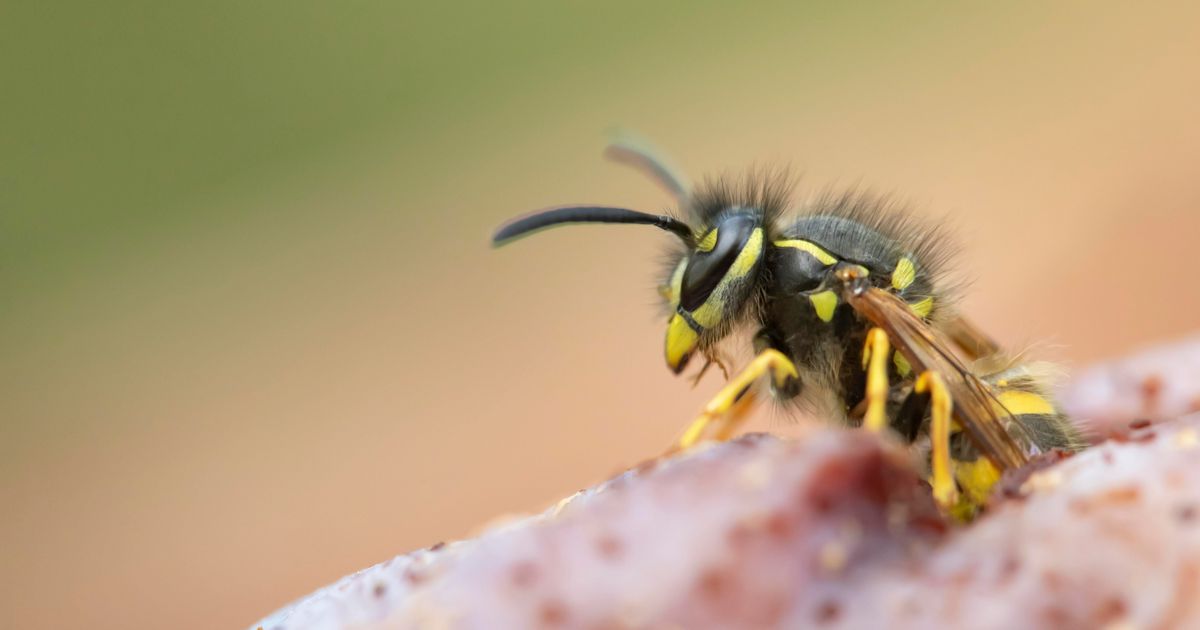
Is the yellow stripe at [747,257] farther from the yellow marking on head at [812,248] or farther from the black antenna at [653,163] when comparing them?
the black antenna at [653,163]

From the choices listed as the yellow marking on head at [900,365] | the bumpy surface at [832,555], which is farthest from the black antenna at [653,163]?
the bumpy surface at [832,555]

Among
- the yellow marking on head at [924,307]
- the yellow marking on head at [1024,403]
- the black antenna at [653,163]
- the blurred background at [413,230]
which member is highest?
the blurred background at [413,230]

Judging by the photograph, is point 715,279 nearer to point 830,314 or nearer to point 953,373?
point 830,314

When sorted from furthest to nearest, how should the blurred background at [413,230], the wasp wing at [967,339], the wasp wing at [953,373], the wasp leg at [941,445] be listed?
the blurred background at [413,230] < the wasp wing at [967,339] < the wasp wing at [953,373] < the wasp leg at [941,445]

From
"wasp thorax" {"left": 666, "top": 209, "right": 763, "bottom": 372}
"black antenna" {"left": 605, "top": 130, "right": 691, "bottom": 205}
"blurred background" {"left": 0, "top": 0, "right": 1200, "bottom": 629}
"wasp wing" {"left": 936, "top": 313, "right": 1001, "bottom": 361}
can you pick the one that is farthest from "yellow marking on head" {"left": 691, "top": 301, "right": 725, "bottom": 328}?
"blurred background" {"left": 0, "top": 0, "right": 1200, "bottom": 629}

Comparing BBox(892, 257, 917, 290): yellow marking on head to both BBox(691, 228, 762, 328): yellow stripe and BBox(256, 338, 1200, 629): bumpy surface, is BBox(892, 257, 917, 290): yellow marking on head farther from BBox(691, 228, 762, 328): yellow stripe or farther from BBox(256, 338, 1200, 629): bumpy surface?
BBox(256, 338, 1200, 629): bumpy surface

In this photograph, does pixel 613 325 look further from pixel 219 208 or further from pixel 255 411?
pixel 219 208

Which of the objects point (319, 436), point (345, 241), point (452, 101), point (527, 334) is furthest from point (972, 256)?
point (452, 101)
